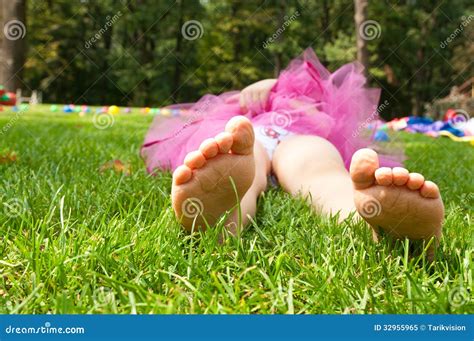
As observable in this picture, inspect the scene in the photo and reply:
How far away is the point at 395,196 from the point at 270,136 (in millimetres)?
875

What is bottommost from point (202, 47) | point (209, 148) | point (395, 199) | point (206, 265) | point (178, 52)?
point (206, 265)

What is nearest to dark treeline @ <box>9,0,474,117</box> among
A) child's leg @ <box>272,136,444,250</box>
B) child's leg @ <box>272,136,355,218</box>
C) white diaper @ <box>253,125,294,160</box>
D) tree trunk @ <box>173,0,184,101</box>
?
tree trunk @ <box>173,0,184,101</box>

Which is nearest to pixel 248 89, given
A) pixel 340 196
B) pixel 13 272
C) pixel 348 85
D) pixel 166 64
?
pixel 348 85

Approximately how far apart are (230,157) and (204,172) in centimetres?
7

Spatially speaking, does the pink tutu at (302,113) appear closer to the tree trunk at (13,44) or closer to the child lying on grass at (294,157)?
the child lying on grass at (294,157)

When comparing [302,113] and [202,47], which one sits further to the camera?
[202,47]

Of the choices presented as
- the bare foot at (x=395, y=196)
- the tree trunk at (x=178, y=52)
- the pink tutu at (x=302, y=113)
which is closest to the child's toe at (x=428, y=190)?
the bare foot at (x=395, y=196)

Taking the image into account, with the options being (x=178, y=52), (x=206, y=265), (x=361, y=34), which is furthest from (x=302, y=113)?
(x=178, y=52)

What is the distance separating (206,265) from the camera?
3.12ft

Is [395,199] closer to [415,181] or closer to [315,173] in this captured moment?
[415,181]

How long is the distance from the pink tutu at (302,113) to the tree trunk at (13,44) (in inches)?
252

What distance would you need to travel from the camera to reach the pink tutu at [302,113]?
1.86m

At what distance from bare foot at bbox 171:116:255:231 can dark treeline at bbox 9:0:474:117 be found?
47.3 feet

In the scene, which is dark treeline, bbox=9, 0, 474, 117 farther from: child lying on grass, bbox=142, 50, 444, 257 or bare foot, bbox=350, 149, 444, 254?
bare foot, bbox=350, 149, 444, 254
